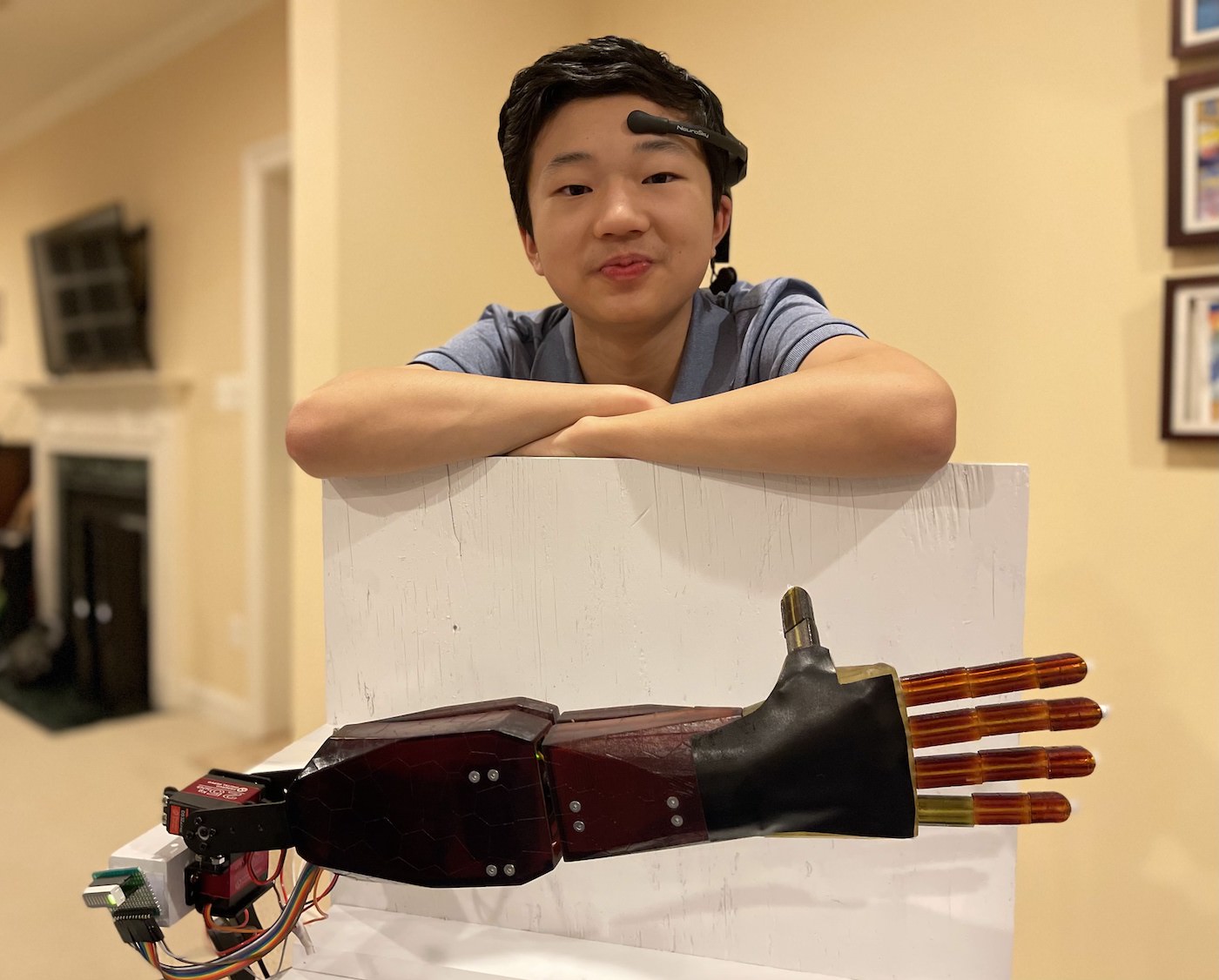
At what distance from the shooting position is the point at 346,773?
1.81 ft

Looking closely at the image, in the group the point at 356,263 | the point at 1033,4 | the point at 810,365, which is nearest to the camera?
the point at 810,365

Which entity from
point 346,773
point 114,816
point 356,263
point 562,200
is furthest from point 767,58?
point 114,816

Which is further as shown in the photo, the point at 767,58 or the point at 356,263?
the point at 767,58

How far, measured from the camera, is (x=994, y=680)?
50 centimetres

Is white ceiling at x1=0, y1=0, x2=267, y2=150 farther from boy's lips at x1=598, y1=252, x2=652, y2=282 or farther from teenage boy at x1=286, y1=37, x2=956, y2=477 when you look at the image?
boy's lips at x1=598, y1=252, x2=652, y2=282

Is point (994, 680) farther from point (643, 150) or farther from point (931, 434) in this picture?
point (643, 150)

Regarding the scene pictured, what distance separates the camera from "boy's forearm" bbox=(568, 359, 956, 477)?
0.59m

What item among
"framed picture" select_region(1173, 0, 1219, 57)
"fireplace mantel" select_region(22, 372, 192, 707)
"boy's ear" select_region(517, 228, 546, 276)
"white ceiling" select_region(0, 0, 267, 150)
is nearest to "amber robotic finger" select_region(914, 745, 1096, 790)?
"boy's ear" select_region(517, 228, 546, 276)

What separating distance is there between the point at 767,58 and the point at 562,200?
3.81 ft

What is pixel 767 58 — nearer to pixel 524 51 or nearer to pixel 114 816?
pixel 524 51

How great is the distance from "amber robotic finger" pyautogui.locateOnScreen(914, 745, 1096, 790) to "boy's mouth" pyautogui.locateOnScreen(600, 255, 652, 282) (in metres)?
0.51

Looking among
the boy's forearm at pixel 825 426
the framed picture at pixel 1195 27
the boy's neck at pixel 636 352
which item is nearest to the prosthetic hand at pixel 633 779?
the boy's forearm at pixel 825 426

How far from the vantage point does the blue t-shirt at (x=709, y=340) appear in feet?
2.75

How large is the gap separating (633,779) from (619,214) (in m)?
0.50
